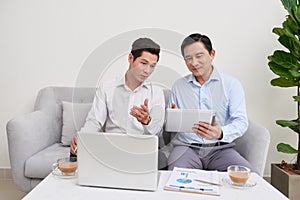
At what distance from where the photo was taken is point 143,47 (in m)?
1.38

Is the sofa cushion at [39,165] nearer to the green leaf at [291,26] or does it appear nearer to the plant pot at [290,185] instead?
the plant pot at [290,185]

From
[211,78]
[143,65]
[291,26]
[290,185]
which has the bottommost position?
[290,185]

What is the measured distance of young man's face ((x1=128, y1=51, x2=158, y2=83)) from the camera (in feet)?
4.47

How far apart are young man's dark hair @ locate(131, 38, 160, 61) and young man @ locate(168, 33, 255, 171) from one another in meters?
0.40

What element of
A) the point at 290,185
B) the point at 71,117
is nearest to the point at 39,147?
the point at 71,117

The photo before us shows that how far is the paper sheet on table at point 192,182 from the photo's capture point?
1.17m

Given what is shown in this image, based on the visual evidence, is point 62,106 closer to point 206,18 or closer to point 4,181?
point 4,181

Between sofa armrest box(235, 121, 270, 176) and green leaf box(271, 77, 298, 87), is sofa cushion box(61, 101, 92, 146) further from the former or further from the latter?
green leaf box(271, 77, 298, 87)

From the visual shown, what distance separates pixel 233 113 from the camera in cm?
193

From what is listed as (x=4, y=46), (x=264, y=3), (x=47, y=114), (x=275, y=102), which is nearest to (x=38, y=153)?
(x=47, y=114)

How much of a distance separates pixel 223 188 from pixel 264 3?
172cm

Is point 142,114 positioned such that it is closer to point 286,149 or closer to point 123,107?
point 123,107

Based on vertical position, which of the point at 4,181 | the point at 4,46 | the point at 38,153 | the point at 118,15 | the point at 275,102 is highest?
the point at 118,15

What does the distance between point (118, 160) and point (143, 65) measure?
425 mm
